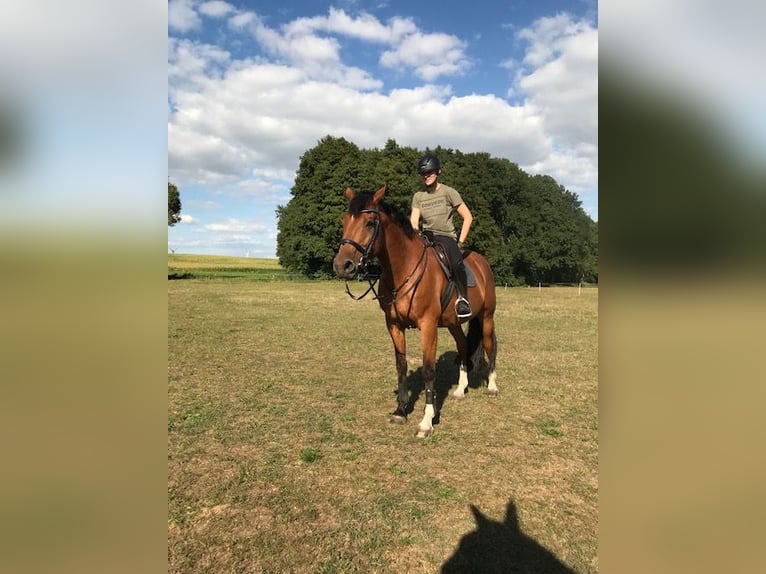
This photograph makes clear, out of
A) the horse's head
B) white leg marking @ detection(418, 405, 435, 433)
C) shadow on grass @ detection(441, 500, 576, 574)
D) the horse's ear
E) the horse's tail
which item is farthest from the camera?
the horse's tail

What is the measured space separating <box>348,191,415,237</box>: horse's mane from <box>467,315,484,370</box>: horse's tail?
261 cm

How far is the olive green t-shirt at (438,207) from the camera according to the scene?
22.2 feet

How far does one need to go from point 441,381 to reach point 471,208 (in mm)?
39236

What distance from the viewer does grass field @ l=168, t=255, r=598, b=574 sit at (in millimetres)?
3754

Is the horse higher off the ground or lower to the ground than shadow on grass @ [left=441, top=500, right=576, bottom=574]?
higher

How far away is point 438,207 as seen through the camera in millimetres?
6820

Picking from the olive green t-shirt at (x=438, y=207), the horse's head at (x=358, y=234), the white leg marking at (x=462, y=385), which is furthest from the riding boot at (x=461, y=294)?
the horse's head at (x=358, y=234)

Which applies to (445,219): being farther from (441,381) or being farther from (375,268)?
(441,381)

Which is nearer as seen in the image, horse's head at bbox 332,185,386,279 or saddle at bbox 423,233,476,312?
horse's head at bbox 332,185,386,279

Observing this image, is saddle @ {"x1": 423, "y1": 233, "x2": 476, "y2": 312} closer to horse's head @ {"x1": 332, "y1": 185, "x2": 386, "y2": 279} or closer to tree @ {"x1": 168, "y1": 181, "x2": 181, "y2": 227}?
horse's head @ {"x1": 332, "y1": 185, "x2": 386, "y2": 279}

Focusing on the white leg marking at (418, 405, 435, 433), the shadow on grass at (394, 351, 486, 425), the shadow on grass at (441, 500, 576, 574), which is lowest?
the shadow on grass at (441, 500, 576, 574)

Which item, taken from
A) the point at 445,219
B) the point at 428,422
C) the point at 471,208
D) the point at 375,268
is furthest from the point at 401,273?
the point at 471,208

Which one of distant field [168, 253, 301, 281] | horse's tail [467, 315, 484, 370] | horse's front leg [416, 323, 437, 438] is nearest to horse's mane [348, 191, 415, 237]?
horse's front leg [416, 323, 437, 438]
